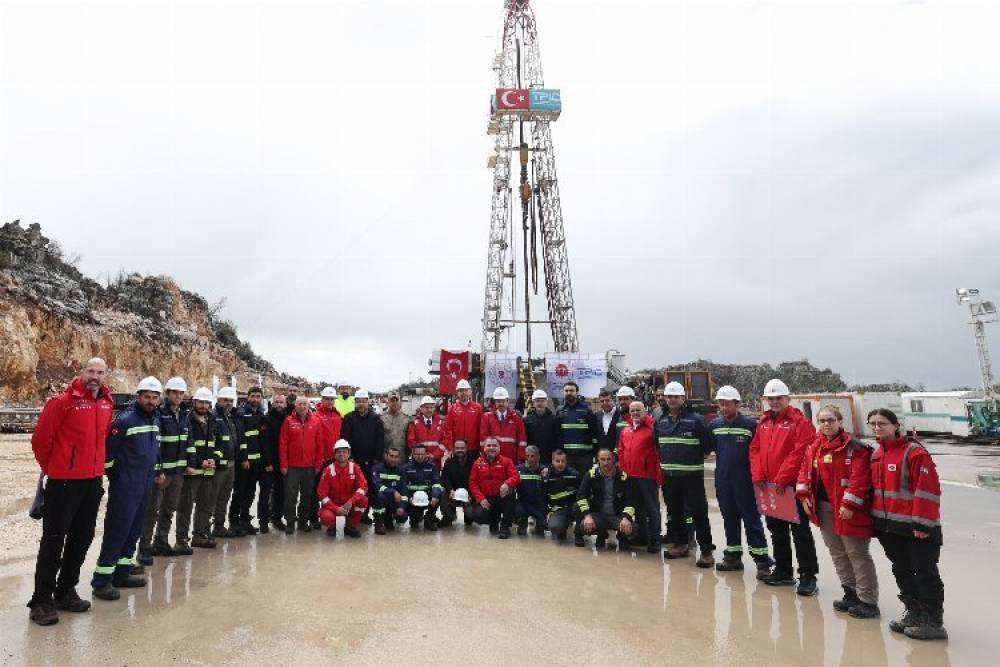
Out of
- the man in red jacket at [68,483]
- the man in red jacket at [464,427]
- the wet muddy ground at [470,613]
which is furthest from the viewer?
the man in red jacket at [464,427]

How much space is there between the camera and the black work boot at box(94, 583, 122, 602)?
3885 mm

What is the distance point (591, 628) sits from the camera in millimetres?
3518

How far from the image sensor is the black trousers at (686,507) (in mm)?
5078

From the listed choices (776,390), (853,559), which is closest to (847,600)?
(853,559)

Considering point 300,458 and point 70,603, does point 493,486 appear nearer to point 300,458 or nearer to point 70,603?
point 300,458

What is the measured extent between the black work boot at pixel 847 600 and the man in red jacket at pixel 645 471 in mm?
1785

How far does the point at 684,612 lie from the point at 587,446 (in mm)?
2797

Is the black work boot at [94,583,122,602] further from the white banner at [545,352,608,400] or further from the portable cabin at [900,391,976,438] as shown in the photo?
the portable cabin at [900,391,976,438]

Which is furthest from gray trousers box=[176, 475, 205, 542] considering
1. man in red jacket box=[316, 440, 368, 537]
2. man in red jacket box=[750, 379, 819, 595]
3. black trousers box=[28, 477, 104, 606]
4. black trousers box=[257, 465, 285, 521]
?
man in red jacket box=[750, 379, 819, 595]

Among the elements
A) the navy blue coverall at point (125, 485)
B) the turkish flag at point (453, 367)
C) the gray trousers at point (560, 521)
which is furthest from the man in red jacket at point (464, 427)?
the turkish flag at point (453, 367)

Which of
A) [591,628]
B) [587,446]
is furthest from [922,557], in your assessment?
[587,446]

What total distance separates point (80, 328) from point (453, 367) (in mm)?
14862

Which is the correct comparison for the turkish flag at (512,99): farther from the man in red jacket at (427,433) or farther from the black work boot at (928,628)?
the black work boot at (928,628)

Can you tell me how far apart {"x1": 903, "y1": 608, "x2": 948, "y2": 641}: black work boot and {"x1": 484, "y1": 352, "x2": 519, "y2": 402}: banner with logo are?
15573mm
